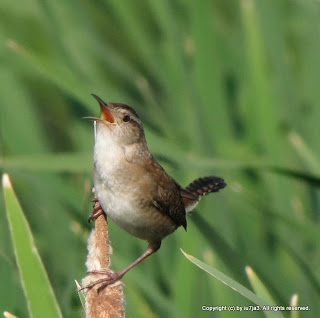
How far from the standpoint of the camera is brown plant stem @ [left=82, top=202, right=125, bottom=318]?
5.48 ft

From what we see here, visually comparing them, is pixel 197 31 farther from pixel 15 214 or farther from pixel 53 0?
Result: pixel 15 214

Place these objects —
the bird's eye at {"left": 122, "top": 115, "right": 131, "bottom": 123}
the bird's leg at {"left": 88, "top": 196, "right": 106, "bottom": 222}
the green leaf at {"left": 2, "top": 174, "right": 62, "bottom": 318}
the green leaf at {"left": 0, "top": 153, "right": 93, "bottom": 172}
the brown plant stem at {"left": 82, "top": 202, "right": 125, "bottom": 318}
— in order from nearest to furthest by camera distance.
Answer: the green leaf at {"left": 2, "top": 174, "right": 62, "bottom": 318} → the brown plant stem at {"left": 82, "top": 202, "right": 125, "bottom": 318} → the bird's leg at {"left": 88, "top": 196, "right": 106, "bottom": 222} → the bird's eye at {"left": 122, "top": 115, "right": 131, "bottom": 123} → the green leaf at {"left": 0, "top": 153, "right": 93, "bottom": 172}

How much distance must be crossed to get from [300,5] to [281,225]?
1036 millimetres

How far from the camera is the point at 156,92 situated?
4027mm

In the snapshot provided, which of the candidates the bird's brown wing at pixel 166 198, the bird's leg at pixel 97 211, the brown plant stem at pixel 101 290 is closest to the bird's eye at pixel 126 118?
the bird's brown wing at pixel 166 198

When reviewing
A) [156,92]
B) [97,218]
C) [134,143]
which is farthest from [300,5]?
[97,218]

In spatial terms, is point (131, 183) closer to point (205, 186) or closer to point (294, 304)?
point (205, 186)

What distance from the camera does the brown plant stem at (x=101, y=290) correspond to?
5.48 ft

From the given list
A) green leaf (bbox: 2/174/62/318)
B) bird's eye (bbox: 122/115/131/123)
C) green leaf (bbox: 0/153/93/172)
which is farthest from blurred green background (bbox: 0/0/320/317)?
green leaf (bbox: 2/174/62/318)

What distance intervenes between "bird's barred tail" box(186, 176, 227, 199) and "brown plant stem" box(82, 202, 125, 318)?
34.3 inches

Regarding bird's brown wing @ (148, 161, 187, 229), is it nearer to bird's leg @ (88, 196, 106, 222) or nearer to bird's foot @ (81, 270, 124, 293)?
bird's leg @ (88, 196, 106, 222)

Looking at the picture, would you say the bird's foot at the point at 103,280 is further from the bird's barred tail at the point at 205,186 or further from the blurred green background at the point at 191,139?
the bird's barred tail at the point at 205,186

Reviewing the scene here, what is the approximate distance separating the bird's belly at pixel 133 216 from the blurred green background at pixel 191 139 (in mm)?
75

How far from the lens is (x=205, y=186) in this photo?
272 centimetres
